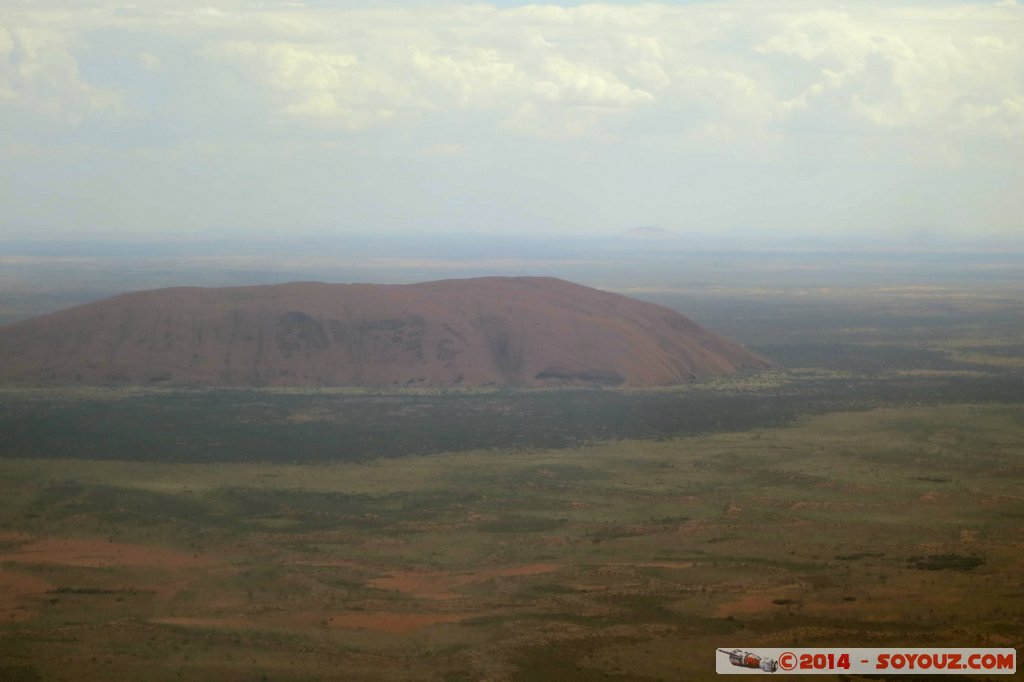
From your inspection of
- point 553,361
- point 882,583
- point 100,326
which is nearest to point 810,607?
point 882,583

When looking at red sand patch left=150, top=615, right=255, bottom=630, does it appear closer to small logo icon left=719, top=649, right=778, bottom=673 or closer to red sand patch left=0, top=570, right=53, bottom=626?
red sand patch left=0, top=570, right=53, bottom=626

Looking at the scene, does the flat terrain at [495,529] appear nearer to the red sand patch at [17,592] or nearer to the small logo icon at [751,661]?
the red sand patch at [17,592]

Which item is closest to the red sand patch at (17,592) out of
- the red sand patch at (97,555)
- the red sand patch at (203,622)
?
the red sand patch at (97,555)

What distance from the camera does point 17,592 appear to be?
2608 centimetres

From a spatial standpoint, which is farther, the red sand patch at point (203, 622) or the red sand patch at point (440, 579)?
the red sand patch at point (440, 579)

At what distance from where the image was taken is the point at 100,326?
5822 cm

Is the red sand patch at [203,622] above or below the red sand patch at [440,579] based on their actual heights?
below

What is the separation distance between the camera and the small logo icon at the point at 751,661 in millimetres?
21094

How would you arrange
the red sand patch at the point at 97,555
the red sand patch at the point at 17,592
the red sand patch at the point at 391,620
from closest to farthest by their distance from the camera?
the red sand patch at the point at 391,620 < the red sand patch at the point at 17,592 < the red sand patch at the point at 97,555

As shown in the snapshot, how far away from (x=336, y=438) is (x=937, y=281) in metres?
124

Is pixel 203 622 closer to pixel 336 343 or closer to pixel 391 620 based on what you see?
pixel 391 620

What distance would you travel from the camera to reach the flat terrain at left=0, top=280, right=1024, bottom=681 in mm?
22891

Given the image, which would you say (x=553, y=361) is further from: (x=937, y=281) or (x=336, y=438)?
(x=937, y=281)

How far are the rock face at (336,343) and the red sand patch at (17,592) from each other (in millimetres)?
28267
